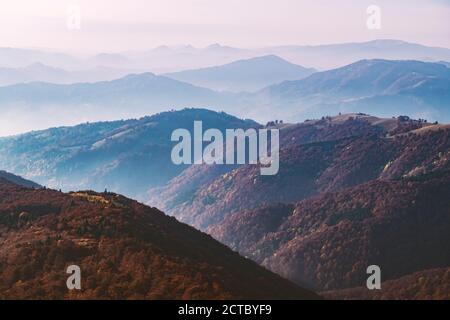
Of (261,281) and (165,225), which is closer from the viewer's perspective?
(261,281)
